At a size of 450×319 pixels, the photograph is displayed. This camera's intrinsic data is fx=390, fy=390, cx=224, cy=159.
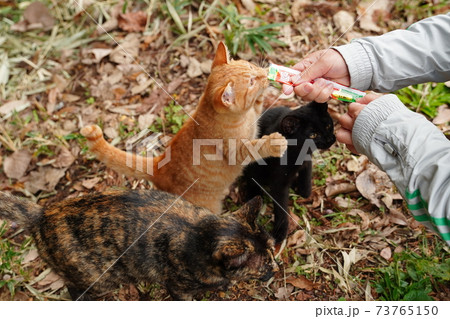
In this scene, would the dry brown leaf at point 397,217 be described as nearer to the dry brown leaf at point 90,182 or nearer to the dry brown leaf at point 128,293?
the dry brown leaf at point 128,293

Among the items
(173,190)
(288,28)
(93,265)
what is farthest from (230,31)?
(93,265)

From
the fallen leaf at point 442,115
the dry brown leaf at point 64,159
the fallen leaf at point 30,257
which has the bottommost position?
the fallen leaf at point 30,257

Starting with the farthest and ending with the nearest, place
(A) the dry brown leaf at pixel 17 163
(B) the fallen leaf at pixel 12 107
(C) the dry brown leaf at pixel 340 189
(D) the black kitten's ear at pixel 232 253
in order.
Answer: (B) the fallen leaf at pixel 12 107
(A) the dry brown leaf at pixel 17 163
(C) the dry brown leaf at pixel 340 189
(D) the black kitten's ear at pixel 232 253

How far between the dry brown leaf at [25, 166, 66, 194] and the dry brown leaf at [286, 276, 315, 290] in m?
2.45

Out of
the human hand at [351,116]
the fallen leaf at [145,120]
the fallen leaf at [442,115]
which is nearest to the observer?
the human hand at [351,116]

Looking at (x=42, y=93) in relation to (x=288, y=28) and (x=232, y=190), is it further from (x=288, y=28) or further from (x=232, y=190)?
(x=288, y=28)

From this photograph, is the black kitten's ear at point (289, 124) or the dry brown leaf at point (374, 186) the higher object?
the black kitten's ear at point (289, 124)

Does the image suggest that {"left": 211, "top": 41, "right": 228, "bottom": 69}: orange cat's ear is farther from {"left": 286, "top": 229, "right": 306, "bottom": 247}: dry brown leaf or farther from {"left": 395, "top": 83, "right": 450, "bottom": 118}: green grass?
{"left": 395, "top": 83, "right": 450, "bottom": 118}: green grass

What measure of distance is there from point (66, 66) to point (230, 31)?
81.7 inches

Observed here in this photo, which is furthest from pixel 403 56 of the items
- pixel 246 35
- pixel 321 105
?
pixel 246 35

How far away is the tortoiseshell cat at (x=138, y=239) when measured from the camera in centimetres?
268

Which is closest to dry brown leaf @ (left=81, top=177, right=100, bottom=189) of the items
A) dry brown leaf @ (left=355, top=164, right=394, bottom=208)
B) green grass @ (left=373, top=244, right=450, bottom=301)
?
dry brown leaf @ (left=355, top=164, right=394, bottom=208)

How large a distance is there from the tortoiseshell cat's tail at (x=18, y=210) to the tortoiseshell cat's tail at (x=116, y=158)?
1.95 feet

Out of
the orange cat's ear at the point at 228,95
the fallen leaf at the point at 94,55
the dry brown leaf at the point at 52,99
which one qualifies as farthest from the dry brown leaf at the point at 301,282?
the fallen leaf at the point at 94,55
